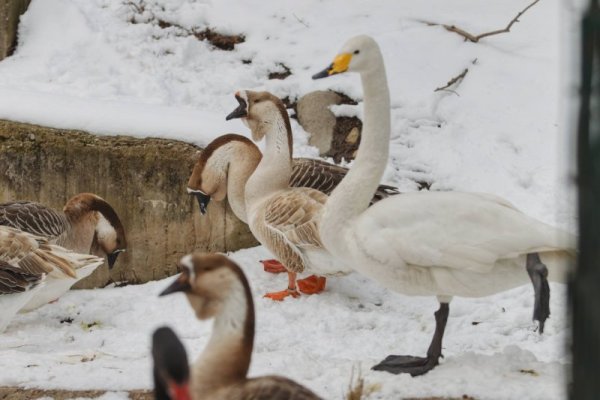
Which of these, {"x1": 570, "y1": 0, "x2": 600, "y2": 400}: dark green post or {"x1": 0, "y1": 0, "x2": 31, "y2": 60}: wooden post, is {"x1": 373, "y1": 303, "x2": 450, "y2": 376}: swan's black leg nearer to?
{"x1": 570, "y1": 0, "x2": 600, "y2": 400}: dark green post

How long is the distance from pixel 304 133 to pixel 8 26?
366 centimetres

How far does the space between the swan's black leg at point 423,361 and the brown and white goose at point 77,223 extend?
11.2 ft

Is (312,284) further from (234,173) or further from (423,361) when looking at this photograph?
(423,361)

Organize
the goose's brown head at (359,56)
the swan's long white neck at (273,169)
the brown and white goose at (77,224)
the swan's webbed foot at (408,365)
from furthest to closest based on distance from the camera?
the swan's long white neck at (273,169)
the brown and white goose at (77,224)
the goose's brown head at (359,56)
the swan's webbed foot at (408,365)

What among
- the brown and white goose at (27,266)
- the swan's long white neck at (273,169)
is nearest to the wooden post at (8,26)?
the brown and white goose at (27,266)

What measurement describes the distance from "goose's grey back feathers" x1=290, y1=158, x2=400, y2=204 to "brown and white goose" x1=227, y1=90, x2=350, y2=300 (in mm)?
122

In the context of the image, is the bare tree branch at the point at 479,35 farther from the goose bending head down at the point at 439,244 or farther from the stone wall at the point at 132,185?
the goose bending head down at the point at 439,244

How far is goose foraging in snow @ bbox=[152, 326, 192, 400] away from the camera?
7.95 feet

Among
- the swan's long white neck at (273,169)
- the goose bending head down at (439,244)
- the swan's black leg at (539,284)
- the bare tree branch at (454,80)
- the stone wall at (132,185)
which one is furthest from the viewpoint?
the bare tree branch at (454,80)

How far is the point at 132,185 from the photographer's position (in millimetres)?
8344

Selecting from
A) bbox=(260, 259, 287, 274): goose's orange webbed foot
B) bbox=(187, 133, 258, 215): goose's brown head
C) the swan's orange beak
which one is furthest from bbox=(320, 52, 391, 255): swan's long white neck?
bbox=(260, 259, 287, 274): goose's orange webbed foot

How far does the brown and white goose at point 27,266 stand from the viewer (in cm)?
653

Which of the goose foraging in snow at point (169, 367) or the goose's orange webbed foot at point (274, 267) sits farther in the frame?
the goose's orange webbed foot at point (274, 267)

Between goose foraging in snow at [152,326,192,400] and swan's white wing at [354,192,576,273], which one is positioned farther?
Result: swan's white wing at [354,192,576,273]
